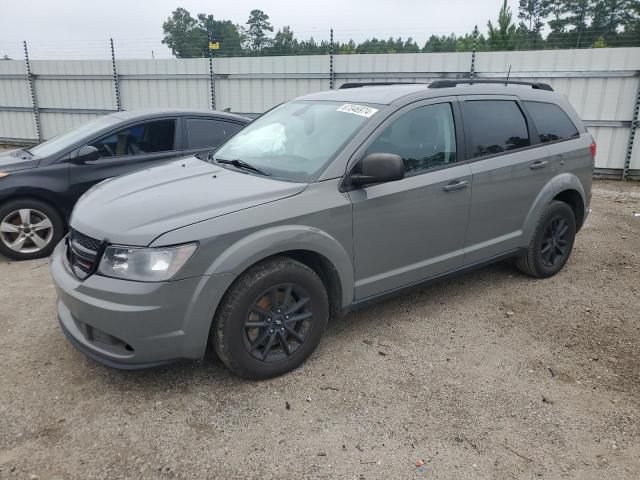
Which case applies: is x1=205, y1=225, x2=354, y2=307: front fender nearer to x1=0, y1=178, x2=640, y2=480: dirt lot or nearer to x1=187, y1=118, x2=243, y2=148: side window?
x1=0, y1=178, x2=640, y2=480: dirt lot

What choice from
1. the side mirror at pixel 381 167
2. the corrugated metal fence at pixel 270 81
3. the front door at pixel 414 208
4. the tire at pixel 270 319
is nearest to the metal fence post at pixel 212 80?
the corrugated metal fence at pixel 270 81

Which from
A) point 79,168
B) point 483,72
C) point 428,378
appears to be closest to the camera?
point 428,378

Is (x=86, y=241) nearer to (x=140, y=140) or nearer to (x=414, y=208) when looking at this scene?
(x=414, y=208)

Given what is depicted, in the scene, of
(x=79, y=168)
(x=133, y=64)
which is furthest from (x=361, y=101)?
(x=133, y=64)

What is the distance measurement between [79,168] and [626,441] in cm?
517

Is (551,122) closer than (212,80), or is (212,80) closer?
(551,122)

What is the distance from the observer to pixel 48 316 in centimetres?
393

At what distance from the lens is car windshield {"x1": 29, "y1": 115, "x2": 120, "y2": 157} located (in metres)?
5.36

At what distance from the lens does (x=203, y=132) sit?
5.89 metres

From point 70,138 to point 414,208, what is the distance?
4.02 meters

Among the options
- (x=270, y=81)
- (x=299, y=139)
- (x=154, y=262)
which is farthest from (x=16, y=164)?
(x=270, y=81)

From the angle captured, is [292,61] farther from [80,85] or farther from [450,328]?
[450,328]

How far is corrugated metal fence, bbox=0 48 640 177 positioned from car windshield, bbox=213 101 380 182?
5474 mm

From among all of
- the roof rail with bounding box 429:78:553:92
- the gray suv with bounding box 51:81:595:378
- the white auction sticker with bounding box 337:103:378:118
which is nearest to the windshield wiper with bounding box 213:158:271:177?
the gray suv with bounding box 51:81:595:378
